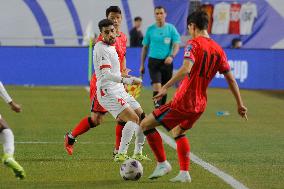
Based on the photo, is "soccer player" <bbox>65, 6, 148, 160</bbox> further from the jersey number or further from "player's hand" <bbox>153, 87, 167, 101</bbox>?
"player's hand" <bbox>153, 87, 167, 101</bbox>

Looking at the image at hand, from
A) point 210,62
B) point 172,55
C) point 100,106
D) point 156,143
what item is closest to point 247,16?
point 172,55

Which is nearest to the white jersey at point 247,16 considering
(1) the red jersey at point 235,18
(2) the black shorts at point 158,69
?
(1) the red jersey at point 235,18

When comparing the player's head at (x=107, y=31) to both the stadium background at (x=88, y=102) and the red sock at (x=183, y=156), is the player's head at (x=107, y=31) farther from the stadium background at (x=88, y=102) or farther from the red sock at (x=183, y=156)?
the red sock at (x=183, y=156)

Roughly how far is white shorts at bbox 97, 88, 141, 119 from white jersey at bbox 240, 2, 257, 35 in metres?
20.3

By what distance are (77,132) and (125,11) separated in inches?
753

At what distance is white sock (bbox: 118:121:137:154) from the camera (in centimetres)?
1227

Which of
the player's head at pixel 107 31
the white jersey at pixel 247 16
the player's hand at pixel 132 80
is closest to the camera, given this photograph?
the player's hand at pixel 132 80

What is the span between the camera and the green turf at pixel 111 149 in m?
10.6

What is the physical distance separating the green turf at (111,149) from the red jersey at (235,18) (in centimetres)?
816

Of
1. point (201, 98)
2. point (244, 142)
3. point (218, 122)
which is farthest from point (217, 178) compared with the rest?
point (218, 122)

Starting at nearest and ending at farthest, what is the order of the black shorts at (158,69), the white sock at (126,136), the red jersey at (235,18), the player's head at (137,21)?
the white sock at (126,136), the black shorts at (158,69), the player's head at (137,21), the red jersey at (235,18)

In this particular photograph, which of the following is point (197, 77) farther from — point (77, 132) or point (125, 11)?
point (125, 11)

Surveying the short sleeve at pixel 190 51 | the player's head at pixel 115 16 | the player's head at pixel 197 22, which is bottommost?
the player's head at pixel 115 16

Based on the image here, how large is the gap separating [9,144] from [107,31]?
230cm
